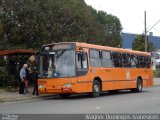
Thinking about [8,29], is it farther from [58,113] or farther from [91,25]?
[58,113]

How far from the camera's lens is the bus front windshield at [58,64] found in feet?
74.2

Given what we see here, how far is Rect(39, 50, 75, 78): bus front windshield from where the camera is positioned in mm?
22625

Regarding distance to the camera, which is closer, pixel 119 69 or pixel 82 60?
pixel 82 60

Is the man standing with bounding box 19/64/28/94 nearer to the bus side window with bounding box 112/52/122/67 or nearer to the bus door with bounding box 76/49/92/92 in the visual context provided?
the bus door with bounding box 76/49/92/92

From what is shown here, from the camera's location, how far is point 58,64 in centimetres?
2286

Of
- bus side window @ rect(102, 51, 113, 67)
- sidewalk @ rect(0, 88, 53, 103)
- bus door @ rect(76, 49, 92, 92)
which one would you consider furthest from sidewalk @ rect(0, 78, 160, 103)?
bus side window @ rect(102, 51, 113, 67)

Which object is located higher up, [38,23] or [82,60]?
[38,23]

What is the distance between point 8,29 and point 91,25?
7.94 m

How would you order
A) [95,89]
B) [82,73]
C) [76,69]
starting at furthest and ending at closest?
[95,89] → [82,73] → [76,69]

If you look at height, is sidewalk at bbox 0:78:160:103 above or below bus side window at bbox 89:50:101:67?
below

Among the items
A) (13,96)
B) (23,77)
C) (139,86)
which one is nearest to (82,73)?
(23,77)

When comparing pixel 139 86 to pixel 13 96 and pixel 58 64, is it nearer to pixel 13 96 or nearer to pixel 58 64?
pixel 58 64

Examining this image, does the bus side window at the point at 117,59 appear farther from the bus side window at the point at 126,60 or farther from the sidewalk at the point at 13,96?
the sidewalk at the point at 13,96

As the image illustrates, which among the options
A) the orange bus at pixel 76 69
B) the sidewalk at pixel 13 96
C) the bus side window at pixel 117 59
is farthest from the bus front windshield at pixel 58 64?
the bus side window at pixel 117 59
